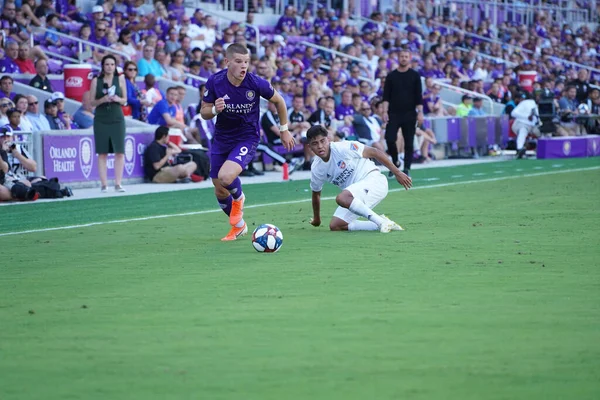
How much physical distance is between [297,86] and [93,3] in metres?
6.09

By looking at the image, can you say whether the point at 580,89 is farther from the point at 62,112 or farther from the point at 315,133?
the point at 315,133

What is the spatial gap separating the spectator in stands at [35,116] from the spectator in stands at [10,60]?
8.99 ft

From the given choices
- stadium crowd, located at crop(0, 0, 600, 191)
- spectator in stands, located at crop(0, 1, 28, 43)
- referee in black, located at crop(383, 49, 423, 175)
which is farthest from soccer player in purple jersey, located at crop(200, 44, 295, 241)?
spectator in stands, located at crop(0, 1, 28, 43)

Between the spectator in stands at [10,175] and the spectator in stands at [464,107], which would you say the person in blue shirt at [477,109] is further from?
the spectator in stands at [10,175]

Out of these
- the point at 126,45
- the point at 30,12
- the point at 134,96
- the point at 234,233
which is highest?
the point at 30,12

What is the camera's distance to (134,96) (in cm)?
2284

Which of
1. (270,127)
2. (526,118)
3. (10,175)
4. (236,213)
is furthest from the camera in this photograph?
(526,118)

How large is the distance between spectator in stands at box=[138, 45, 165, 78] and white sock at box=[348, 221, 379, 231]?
13104mm

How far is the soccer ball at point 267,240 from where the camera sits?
434 inches

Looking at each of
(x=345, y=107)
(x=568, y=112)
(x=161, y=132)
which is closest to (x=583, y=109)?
(x=568, y=112)

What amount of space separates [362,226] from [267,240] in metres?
2.22

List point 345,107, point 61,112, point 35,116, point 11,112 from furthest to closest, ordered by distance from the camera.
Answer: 1. point 345,107
2. point 61,112
3. point 35,116
4. point 11,112

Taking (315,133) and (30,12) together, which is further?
(30,12)

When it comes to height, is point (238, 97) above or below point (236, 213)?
above
